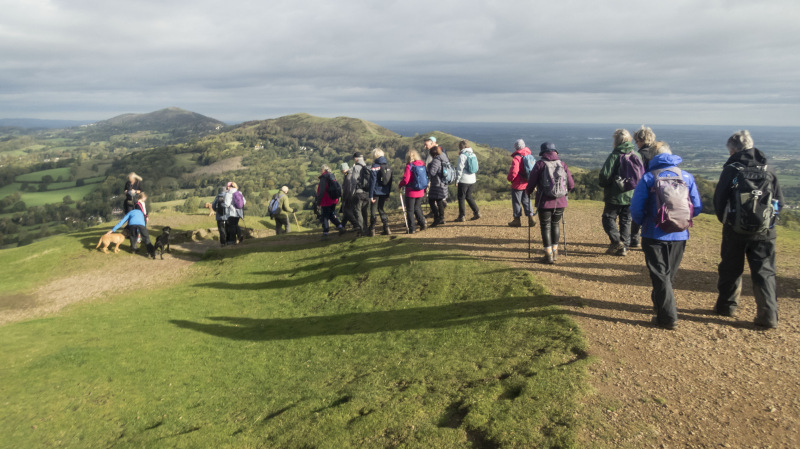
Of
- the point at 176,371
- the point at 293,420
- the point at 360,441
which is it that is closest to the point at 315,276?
the point at 176,371

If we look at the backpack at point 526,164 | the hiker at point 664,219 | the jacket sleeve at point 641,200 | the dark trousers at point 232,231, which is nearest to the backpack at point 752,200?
the hiker at point 664,219

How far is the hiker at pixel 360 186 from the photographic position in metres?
15.0

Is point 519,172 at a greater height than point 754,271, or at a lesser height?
greater

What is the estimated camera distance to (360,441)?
17.6ft

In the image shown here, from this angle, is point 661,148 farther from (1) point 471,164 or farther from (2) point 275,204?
(2) point 275,204

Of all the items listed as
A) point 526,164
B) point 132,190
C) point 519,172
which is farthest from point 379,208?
point 132,190

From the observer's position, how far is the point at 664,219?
6.76m

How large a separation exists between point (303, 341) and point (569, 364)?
5.98 metres

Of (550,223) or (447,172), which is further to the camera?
(447,172)

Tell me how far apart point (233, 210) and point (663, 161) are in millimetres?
17582

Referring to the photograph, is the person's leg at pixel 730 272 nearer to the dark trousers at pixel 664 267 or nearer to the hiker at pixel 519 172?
the dark trousers at pixel 664 267

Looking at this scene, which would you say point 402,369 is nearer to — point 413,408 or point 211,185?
point 413,408

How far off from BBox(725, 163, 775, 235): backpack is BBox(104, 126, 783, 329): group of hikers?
14mm

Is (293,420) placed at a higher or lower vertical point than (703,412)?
lower
